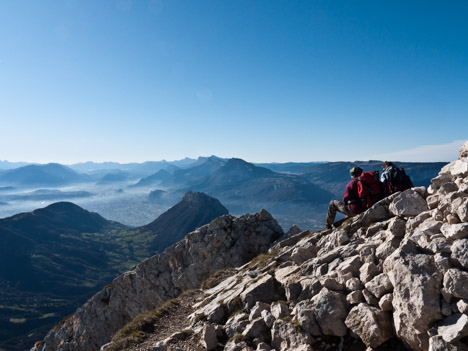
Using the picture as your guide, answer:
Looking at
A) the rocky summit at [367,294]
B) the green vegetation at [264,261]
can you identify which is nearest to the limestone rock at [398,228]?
the rocky summit at [367,294]

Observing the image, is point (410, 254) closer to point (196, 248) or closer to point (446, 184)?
point (446, 184)

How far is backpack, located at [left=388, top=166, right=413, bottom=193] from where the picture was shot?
1730cm

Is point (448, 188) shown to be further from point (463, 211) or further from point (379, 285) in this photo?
point (379, 285)

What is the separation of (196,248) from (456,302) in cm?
4264

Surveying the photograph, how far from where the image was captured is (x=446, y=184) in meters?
12.6

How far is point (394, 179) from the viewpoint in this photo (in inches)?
689

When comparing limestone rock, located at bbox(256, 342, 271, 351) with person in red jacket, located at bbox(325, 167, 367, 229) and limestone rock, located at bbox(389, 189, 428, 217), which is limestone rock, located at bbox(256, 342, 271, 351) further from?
person in red jacket, located at bbox(325, 167, 367, 229)

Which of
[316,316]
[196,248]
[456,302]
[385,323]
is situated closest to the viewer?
[456,302]

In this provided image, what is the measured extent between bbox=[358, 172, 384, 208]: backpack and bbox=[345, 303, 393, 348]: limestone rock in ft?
31.8

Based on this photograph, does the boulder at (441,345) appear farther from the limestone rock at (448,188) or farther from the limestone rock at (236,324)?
the limestone rock at (236,324)

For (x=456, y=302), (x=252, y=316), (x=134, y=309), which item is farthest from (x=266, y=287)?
(x=134, y=309)

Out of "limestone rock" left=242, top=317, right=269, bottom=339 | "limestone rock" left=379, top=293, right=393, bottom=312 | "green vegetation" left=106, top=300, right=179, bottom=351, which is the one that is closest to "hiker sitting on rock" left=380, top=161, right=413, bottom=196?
"limestone rock" left=379, top=293, right=393, bottom=312

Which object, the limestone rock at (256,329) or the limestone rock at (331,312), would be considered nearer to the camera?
the limestone rock at (331,312)

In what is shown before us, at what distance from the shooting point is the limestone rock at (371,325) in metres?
9.34
